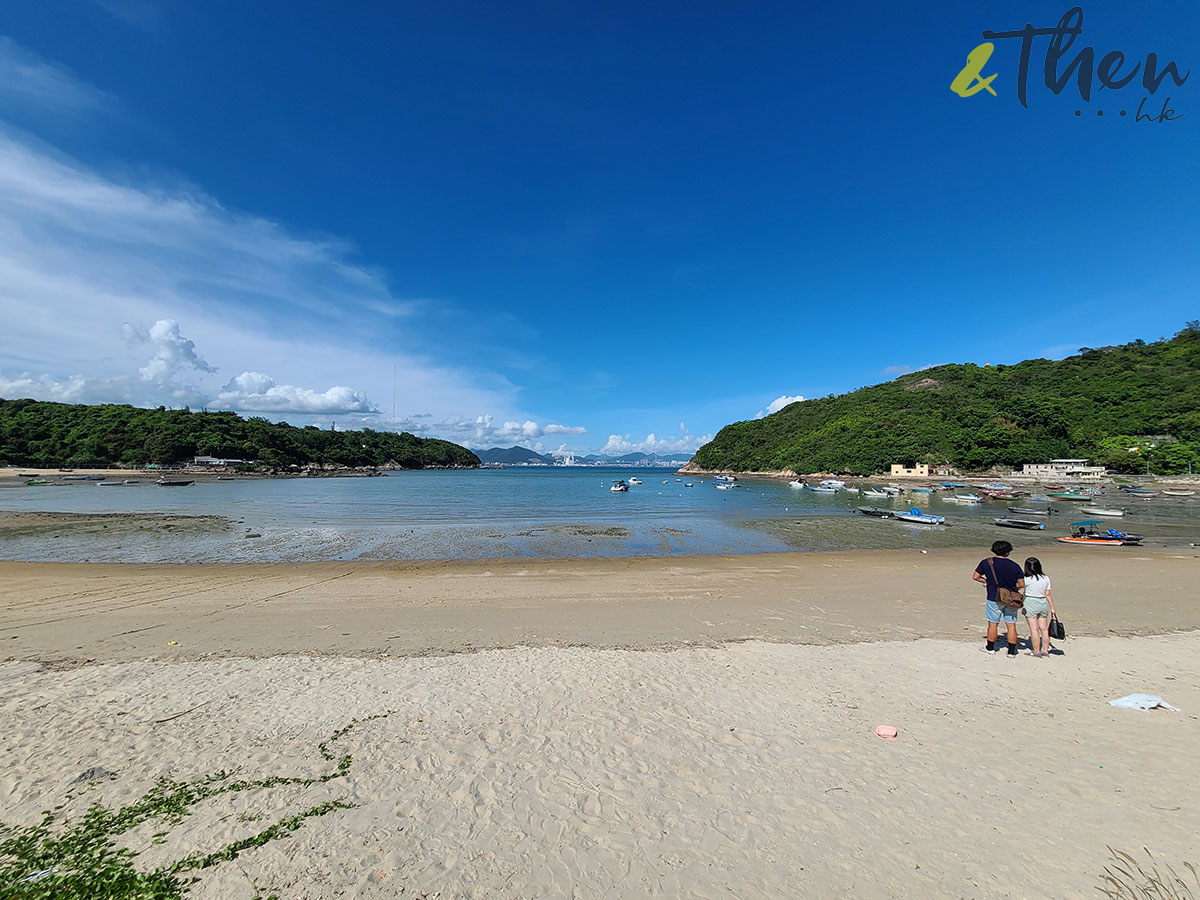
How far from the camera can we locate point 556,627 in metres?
10.4

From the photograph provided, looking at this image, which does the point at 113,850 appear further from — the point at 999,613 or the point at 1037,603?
the point at 1037,603

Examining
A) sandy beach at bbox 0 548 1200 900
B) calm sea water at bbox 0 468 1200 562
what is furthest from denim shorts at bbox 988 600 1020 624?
calm sea water at bbox 0 468 1200 562

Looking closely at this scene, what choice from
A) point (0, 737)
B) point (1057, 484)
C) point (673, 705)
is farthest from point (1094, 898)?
point (1057, 484)

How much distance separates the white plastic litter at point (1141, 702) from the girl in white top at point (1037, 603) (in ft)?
5.73

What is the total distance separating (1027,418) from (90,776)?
130m

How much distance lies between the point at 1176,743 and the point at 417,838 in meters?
7.59

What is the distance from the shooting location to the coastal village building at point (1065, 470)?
80.2 m

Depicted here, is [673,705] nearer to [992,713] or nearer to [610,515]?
[992,713]

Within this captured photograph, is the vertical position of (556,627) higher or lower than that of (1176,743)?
lower

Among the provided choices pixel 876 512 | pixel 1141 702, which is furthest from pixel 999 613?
pixel 876 512

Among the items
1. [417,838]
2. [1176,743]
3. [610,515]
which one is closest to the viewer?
[417,838]

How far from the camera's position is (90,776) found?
182 inches

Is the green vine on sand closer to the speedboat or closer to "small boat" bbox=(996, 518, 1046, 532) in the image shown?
"small boat" bbox=(996, 518, 1046, 532)

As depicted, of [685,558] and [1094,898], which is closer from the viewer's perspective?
[1094,898]
